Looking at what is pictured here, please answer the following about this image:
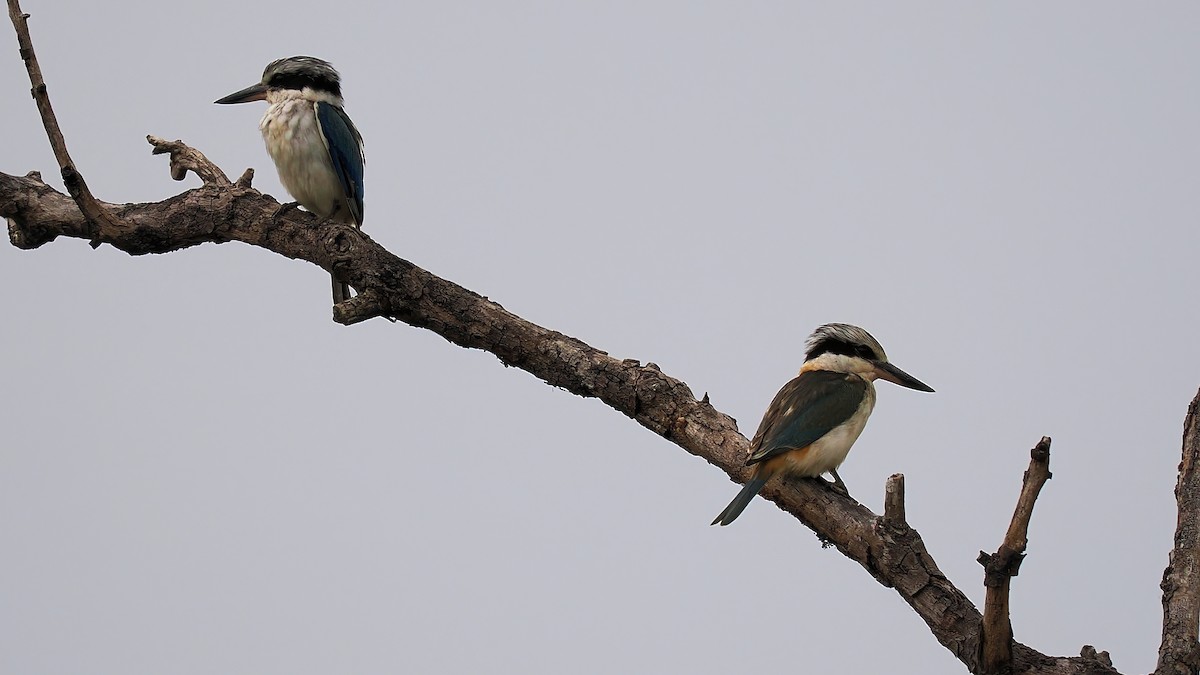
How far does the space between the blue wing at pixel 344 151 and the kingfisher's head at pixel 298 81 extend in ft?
0.33

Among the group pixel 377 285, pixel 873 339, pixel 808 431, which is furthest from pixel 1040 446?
pixel 377 285

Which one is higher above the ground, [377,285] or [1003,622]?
[377,285]

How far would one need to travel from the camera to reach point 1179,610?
4.05m

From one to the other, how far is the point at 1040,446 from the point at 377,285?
8.71 ft

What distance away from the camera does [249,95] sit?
20.9 feet

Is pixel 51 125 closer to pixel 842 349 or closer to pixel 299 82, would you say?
pixel 299 82

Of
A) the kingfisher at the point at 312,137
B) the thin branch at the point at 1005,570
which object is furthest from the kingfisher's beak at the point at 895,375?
the kingfisher at the point at 312,137

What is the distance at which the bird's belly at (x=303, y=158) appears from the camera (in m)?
5.99

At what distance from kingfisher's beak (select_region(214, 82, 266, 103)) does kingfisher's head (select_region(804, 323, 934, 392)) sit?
3283 millimetres

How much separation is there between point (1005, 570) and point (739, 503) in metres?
1.18

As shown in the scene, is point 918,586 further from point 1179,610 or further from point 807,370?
point 807,370

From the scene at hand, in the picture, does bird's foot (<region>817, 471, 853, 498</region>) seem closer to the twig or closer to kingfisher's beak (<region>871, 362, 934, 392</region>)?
kingfisher's beak (<region>871, 362, 934, 392</region>)

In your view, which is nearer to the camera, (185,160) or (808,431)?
(808,431)

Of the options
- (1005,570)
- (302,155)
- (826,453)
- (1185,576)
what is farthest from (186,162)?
(1185,576)
